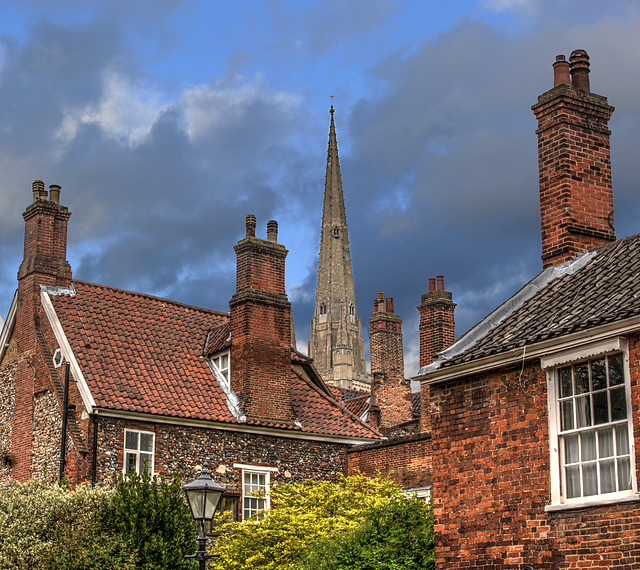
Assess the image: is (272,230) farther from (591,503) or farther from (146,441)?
(591,503)

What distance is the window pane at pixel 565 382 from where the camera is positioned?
12.4m

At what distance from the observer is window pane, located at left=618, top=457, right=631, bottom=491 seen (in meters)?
11.5

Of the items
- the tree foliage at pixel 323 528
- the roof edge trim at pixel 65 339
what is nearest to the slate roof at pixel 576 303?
the tree foliage at pixel 323 528

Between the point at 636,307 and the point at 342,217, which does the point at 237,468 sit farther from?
the point at 342,217

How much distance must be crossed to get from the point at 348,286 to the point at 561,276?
12391cm

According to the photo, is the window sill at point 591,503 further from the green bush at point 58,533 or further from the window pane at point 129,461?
the window pane at point 129,461

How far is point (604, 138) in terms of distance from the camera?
16.8 meters

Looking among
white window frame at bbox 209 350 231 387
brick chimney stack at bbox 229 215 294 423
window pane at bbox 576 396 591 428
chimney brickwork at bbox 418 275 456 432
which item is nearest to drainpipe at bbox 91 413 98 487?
brick chimney stack at bbox 229 215 294 423

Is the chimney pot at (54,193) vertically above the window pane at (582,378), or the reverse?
the chimney pot at (54,193)

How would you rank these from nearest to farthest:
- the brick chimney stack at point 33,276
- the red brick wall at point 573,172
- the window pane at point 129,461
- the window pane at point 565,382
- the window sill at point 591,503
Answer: the window sill at point 591,503 → the window pane at point 565,382 → the red brick wall at point 573,172 → the window pane at point 129,461 → the brick chimney stack at point 33,276

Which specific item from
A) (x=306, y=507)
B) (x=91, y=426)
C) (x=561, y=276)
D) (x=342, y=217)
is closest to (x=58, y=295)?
(x=91, y=426)

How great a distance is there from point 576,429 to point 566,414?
276mm

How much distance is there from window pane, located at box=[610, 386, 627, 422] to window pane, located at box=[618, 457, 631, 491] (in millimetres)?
517

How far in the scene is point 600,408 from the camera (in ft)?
39.1
